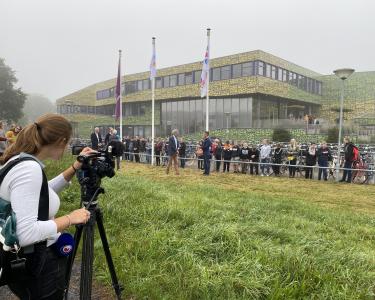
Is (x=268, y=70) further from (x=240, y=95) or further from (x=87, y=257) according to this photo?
(x=87, y=257)

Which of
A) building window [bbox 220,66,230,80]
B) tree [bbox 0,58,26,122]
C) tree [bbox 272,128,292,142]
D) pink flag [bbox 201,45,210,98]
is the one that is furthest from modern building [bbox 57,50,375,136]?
pink flag [bbox 201,45,210,98]

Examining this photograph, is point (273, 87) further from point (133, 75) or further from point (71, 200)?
point (71, 200)

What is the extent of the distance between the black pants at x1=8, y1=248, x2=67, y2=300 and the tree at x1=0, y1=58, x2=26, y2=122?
5797 cm

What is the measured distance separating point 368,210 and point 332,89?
4345 cm

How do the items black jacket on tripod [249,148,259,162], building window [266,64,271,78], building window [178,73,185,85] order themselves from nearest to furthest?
black jacket on tripod [249,148,259,162], building window [266,64,271,78], building window [178,73,185,85]

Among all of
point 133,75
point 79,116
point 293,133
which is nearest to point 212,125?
point 293,133

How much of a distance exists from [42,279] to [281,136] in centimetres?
3058

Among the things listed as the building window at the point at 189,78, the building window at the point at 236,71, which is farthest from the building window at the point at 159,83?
the building window at the point at 236,71

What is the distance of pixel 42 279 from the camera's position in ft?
6.31

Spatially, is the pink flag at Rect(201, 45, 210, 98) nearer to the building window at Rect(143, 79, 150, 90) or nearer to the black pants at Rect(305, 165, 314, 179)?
the black pants at Rect(305, 165, 314, 179)

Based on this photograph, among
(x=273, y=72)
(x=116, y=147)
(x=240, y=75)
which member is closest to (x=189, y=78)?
(x=240, y=75)

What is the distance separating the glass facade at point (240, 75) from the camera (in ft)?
121

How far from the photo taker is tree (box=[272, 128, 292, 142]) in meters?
30.6

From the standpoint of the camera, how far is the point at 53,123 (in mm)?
2012
